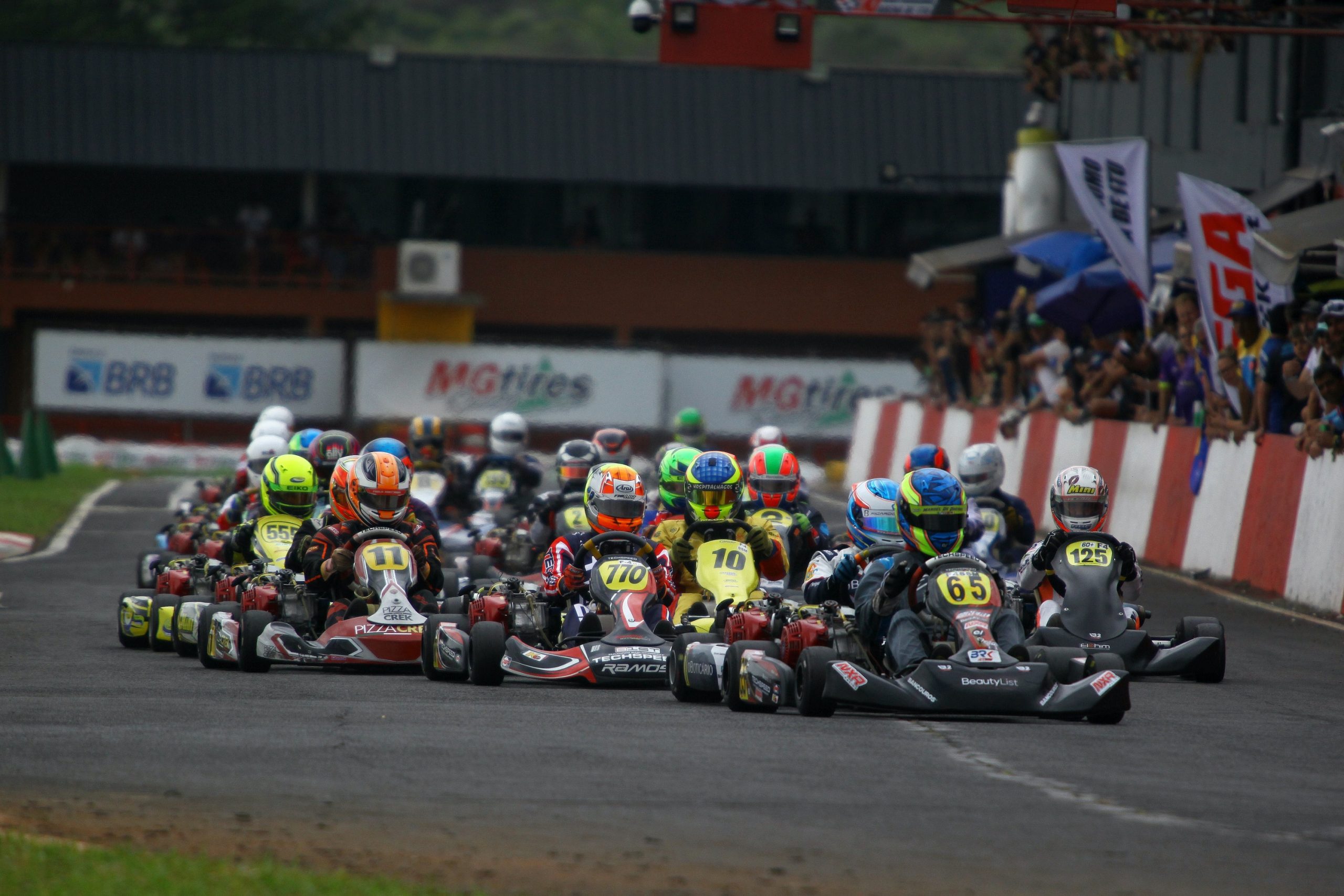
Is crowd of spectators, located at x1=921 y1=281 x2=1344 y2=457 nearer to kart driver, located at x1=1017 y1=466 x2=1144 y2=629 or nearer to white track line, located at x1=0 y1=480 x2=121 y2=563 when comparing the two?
kart driver, located at x1=1017 y1=466 x2=1144 y2=629

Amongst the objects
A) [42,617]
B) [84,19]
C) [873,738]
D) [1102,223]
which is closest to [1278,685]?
[873,738]

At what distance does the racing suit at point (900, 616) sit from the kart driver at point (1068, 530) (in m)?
1.63

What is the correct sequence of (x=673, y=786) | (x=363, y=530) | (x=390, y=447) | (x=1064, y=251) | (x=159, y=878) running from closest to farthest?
(x=159, y=878) → (x=673, y=786) → (x=363, y=530) → (x=390, y=447) → (x=1064, y=251)

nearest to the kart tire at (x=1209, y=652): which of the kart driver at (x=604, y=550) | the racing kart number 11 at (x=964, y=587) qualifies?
the racing kart number 11 at (x=964, y=587)

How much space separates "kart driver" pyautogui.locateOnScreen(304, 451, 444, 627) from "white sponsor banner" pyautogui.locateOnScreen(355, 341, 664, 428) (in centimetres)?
2712

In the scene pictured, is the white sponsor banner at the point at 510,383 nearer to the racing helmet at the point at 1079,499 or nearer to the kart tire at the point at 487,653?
the racing helmet at the point at 1079,499

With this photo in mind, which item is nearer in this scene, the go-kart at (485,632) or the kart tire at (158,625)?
the go-kart at (485,632)

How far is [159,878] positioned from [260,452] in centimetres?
1227

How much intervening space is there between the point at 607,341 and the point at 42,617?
32.7 metres

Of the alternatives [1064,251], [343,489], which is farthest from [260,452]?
[1064,251]

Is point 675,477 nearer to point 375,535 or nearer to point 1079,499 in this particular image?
point 375,535

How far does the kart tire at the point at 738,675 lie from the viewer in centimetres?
975

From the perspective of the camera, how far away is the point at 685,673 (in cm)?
1027

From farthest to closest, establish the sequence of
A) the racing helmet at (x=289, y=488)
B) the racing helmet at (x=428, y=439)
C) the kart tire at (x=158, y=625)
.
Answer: the racing helmet at (x=428, y=439) → the racing helmet at (x=289, y=488) → the kart tire at (x=158, y=625)
